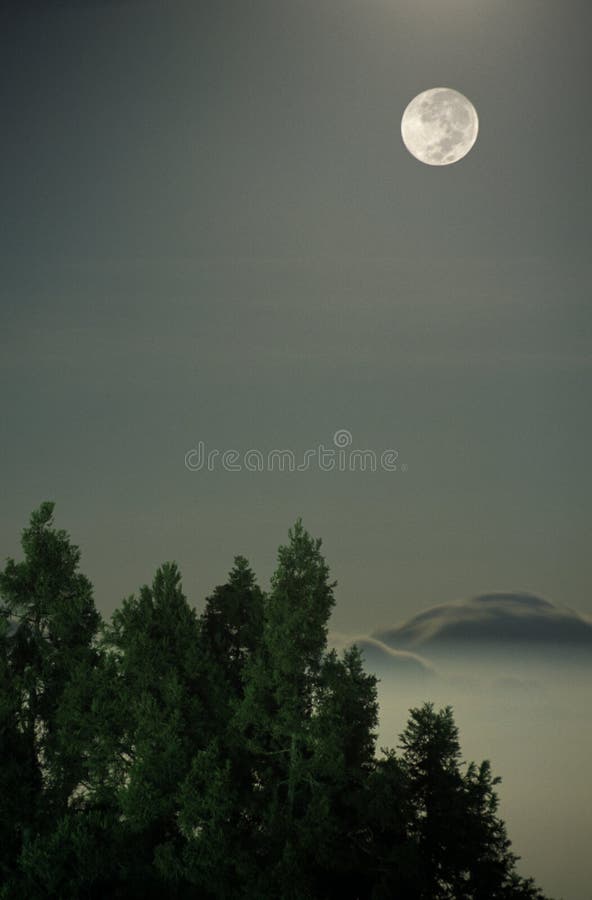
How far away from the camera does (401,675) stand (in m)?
44.2

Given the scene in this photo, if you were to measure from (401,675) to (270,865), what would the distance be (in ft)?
90.0

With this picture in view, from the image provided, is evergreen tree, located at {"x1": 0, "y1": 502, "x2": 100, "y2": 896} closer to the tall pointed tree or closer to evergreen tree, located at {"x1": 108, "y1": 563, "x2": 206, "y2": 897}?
the tall pointed tree

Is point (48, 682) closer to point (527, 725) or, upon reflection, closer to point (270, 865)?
point (270, 865)

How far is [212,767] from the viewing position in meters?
18.5

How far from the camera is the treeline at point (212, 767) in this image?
18197 mm

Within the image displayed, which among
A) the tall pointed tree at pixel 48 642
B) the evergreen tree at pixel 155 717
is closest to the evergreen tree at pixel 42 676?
the tall pointed tree at pixel 48 642

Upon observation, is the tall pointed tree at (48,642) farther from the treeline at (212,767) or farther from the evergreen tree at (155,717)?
the evergreen tree at (155,717)

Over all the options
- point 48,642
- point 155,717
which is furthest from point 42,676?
point 155,717

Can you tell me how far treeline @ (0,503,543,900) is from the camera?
18197 mm

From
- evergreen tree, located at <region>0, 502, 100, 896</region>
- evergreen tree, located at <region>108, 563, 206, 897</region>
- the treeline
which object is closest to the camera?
the treeline

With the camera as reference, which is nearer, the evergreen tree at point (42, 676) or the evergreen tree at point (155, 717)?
the evergreen tree at point (155, 717)

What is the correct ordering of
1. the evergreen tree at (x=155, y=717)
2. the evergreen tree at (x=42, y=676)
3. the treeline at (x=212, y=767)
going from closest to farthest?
→ 1. the treeline at (x=212, y=767)
2. the evergreen tree at (x=155, y=717)
3. the evergreen tree at (x=42, y=676)

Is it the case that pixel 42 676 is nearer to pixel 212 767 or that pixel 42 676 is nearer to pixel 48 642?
pixel 48 642

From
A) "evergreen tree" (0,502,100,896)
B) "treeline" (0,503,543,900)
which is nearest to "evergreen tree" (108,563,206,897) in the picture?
"treeline" (0,503,543,900)
